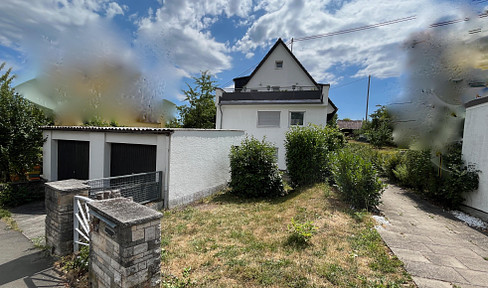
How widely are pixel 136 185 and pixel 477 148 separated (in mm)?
9783

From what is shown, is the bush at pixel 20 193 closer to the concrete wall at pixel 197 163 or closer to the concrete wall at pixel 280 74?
the concrete wall at pixel 197 163

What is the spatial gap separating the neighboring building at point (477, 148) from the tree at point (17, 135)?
50.9 feet

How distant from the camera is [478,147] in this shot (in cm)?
584

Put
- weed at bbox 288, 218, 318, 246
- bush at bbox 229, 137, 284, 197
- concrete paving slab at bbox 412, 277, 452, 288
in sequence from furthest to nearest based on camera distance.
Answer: bush at bbox 229, 137, 284, 197, weed at bbox 288, 218, 318, 246, concrete paving slab at bbox 412, 277, 452, 288

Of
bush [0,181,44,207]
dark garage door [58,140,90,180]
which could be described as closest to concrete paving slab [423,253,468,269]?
dark garage door [58,140,90,180]

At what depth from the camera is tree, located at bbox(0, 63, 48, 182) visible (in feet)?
25.3

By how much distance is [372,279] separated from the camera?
9.03ft

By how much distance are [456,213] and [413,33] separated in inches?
220

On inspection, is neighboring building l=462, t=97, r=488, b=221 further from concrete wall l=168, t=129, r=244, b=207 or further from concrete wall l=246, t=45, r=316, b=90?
concrete wall l=246, t=45, r=316, b=90

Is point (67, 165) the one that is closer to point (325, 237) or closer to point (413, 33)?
point (325, 237)

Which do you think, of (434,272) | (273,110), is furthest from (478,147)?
(273,110)

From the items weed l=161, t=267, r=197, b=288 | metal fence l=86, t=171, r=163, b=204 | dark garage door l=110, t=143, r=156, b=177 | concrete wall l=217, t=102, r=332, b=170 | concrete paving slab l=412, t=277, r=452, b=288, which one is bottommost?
weed l=161, t=267, r=197, b=288

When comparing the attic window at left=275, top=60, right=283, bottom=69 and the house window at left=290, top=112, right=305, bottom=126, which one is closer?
the house window at left=290, top=112, right=305, bottom=126

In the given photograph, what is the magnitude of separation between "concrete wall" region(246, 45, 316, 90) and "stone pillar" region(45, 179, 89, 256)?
1550 cm
